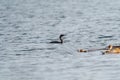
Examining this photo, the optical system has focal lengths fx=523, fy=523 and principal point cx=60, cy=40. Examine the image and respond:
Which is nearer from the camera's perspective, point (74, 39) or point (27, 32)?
point (74, 39)

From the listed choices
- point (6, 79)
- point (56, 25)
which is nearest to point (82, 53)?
point (6, 79)

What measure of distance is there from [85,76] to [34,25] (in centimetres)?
2173

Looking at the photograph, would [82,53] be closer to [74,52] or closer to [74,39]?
[74,52]

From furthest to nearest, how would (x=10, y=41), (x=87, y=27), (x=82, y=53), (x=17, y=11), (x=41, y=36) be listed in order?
(x=17, y=11) → (x=87, y=27) → (x=41, y=36) → (x=10, y=41) → (x=82, y=53)

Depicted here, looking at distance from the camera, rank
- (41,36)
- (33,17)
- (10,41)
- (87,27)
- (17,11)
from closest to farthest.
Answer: (10,41) < (41,36) < (87,27) < (33,17) < (17,11)

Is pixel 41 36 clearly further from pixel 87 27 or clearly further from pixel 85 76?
pixel 85 76

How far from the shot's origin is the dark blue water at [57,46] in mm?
26281

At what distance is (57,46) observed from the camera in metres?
34.6

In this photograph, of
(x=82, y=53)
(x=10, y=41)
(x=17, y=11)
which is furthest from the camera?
(x=17, y=11)

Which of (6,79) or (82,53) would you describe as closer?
(6,79)

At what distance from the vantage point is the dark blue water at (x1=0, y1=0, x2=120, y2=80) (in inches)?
1035

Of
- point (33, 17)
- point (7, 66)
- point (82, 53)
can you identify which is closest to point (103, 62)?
point (82, 53)

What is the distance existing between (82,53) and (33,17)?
23.9 metres

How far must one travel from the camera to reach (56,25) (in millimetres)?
46938
